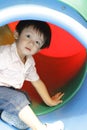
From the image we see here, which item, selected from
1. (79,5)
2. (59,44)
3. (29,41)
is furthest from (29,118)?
(59,44)

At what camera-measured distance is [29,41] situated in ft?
5.01

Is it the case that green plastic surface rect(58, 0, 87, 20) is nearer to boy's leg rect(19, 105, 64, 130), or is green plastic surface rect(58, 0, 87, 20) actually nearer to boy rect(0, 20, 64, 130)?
boy rect(0, 20, 64, 130)

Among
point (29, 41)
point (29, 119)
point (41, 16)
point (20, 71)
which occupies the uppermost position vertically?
point (41, 16)

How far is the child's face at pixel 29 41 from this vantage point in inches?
60.3

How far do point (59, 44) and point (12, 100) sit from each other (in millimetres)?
837

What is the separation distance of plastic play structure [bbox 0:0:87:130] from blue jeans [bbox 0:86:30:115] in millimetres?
227

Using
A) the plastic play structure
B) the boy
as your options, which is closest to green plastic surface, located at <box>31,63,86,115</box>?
the plastic play structure

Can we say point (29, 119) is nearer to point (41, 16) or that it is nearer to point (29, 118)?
point (29, 118)

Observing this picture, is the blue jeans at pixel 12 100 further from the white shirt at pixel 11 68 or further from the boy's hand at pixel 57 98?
the boy's hand at pixel 57 98

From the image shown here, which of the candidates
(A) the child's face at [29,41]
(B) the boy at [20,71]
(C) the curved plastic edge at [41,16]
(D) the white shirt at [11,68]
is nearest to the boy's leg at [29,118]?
(B) the boy at [20,71]

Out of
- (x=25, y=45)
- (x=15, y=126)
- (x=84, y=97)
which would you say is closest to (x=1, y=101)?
(x=15, y=126)

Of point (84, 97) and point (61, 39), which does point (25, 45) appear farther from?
point (61, 39)

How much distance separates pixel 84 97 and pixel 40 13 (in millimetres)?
523

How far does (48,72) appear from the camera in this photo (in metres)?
1.97
